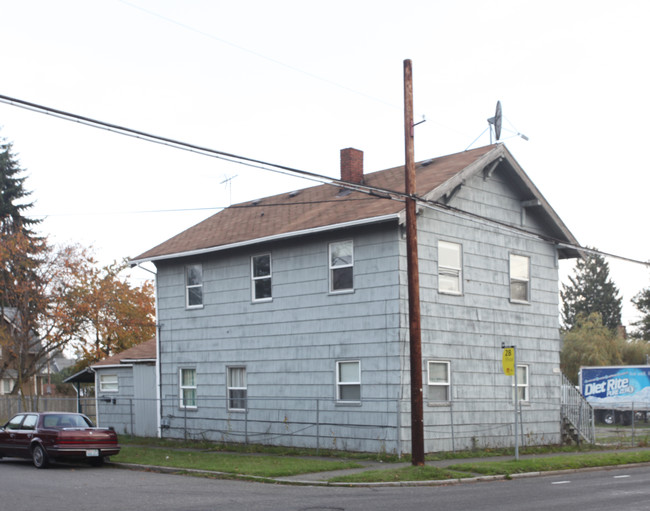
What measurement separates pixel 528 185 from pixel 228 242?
9444mm

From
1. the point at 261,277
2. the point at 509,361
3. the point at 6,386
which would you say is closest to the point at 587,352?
the point at 261,277

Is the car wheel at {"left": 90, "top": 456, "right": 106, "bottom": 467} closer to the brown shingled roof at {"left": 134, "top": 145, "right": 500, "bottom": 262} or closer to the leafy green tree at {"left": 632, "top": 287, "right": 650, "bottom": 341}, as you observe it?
the brown shingled roof at {"left": 134, "top": 145, "right": 500, "bottom": 262}

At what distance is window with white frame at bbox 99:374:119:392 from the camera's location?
103 feet

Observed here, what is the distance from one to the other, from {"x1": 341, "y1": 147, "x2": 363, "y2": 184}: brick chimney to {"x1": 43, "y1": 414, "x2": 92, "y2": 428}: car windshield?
11.2m

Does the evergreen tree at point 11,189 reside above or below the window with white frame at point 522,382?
above

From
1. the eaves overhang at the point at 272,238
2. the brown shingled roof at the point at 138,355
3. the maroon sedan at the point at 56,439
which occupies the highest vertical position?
the eaves overhang at the point at 272,238

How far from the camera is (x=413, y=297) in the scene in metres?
18.0

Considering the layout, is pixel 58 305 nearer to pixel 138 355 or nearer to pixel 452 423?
pixel 138 355

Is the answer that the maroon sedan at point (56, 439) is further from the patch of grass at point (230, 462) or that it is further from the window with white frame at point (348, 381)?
the window with white frame at point (348, 381)

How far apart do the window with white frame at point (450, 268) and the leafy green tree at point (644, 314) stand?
2123 inches

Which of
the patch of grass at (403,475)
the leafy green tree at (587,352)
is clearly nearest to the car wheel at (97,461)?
the patch of grass at (403,475)

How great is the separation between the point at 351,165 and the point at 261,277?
4.81 meters

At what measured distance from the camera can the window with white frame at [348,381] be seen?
2245 centimetres

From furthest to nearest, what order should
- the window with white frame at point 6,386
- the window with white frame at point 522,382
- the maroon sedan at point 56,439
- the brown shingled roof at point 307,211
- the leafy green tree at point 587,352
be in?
the window with white frame at point 6,386 → the leafy green tree at point 587,352 → the window with white frame at point 522,382 → the brown shingled roof at point 307,211 → the maroon sedan at point 56,439
